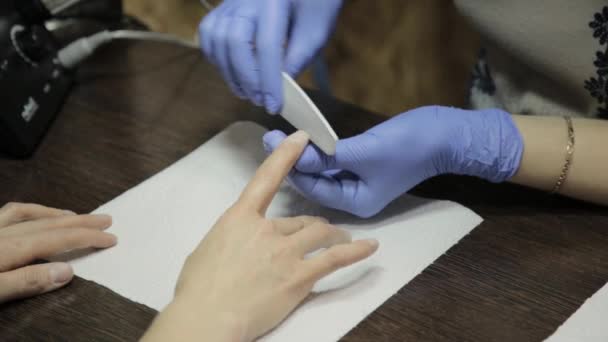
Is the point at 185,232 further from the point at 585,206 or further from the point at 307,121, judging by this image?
the point at 585,206

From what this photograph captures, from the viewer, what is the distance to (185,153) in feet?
2.73

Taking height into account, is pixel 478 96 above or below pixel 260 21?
below

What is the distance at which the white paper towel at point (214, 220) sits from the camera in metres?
0.61

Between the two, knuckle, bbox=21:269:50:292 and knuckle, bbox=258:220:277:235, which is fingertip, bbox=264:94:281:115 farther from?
knuckle, bbox=21:269:50:292

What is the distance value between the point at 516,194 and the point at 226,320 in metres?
0.40

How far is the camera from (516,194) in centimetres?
74

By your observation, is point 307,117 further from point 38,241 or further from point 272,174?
point 38,241

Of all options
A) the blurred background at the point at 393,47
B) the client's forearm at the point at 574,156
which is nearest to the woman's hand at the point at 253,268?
the client's forearm at the point at 574,156

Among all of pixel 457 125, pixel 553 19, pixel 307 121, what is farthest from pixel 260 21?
pixel 553 19

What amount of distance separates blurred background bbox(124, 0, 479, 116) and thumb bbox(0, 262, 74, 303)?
89 centimetres

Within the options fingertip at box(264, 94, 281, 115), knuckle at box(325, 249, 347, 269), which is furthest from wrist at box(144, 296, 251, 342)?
fingertip at box(264, 94, 281, 115)

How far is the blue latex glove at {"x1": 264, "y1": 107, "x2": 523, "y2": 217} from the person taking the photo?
65 cm

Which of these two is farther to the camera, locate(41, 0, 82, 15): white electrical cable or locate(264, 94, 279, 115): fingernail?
locate(41, 0, 82, 15): white electrical cable

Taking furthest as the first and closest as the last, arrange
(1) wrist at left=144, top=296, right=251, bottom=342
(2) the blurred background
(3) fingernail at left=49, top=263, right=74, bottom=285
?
(2) the blurred background
(3) fingernail at left=49, top=263, right=74, bottom=285
(1) wrist at left=144, top=296, right=251, bottom=342
